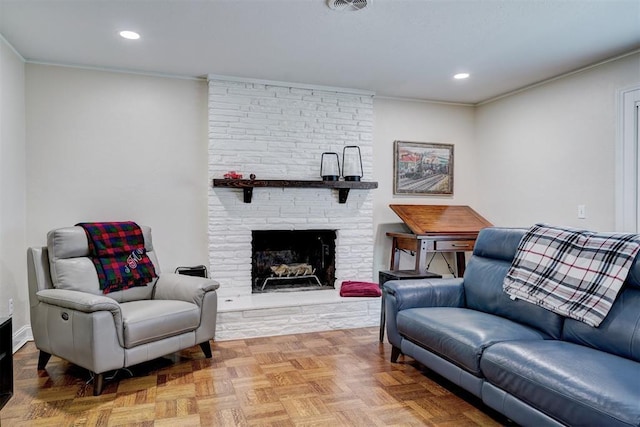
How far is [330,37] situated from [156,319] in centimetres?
228

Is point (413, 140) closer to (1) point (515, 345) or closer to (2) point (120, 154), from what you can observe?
(2) point (120, 154)

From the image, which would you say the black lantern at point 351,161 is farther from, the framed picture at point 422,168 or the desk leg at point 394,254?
the desk leg at point 394,254

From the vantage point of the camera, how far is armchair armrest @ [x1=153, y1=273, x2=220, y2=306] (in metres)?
3.15

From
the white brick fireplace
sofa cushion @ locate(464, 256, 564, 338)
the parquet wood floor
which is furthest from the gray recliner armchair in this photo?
sofa cushion @ locate(464, 256, 564, 338)

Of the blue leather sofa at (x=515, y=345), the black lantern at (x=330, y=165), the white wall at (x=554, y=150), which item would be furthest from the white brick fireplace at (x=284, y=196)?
the white wall at (x=554, y=150)

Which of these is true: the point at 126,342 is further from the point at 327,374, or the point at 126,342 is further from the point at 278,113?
the point at 278,113

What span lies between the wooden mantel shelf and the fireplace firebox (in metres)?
0.43

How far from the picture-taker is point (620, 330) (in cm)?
210

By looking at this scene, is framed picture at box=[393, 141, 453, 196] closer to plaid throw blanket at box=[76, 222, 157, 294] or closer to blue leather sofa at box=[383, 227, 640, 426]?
blue leather sofa at box=[383, 227, 640, 426]

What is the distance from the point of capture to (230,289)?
4.22 metres

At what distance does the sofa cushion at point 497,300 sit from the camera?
2.45m

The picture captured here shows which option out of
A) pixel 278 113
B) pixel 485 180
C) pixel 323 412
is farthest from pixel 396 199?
pixel 323 412

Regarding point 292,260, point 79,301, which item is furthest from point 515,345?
point 292,260

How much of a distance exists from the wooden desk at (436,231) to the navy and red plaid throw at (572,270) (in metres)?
1.48
